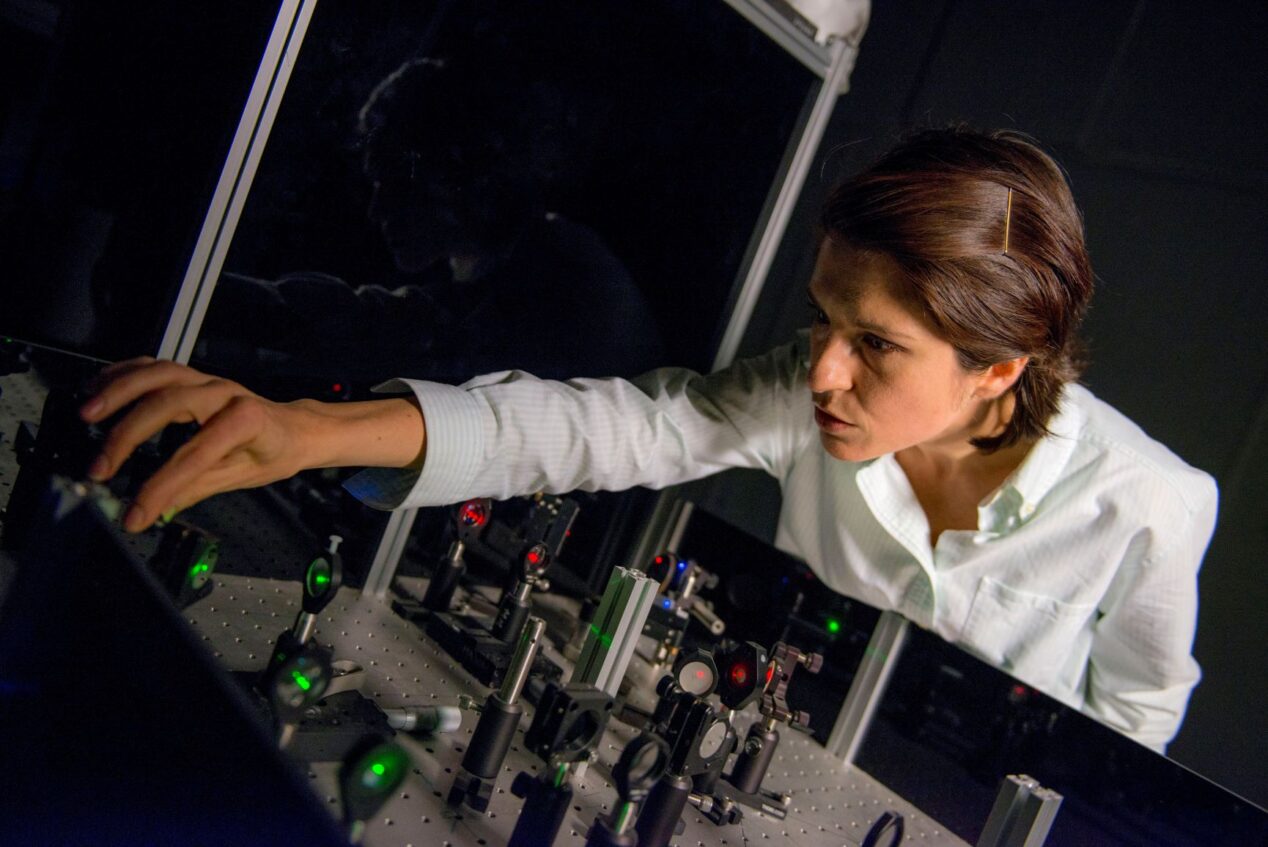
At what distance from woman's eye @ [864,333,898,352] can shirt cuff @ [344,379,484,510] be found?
524 millimetres

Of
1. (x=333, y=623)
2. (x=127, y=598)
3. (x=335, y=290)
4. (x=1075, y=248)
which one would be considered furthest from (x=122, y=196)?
(x=1075, y=248)

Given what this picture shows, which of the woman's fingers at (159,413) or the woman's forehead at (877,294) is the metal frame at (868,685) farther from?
the woman's fingers at (159,413)

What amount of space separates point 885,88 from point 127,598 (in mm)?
1995

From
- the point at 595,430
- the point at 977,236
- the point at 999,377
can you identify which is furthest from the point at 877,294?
the point at 595,430

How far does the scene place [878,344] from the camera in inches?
47.4

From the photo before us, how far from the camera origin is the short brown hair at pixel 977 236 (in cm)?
116

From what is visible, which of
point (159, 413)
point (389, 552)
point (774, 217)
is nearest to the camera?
point (159, 413)

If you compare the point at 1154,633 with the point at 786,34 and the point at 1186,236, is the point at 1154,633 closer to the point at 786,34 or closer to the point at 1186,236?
the point at 1186,236

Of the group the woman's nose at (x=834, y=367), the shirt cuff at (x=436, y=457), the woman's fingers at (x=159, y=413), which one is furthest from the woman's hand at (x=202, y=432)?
the woman's nose at (x=834, y=367)

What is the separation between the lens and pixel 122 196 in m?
1.16

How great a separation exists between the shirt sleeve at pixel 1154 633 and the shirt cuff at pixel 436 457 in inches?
42.3

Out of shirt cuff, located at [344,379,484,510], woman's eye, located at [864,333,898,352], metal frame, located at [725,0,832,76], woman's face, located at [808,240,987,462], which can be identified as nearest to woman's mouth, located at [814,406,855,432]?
woman's face, located at [808,240,987,462]

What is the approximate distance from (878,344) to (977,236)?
0.61ft

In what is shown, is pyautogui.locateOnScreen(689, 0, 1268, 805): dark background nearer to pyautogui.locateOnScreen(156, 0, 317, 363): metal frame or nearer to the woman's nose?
the woman's nose
